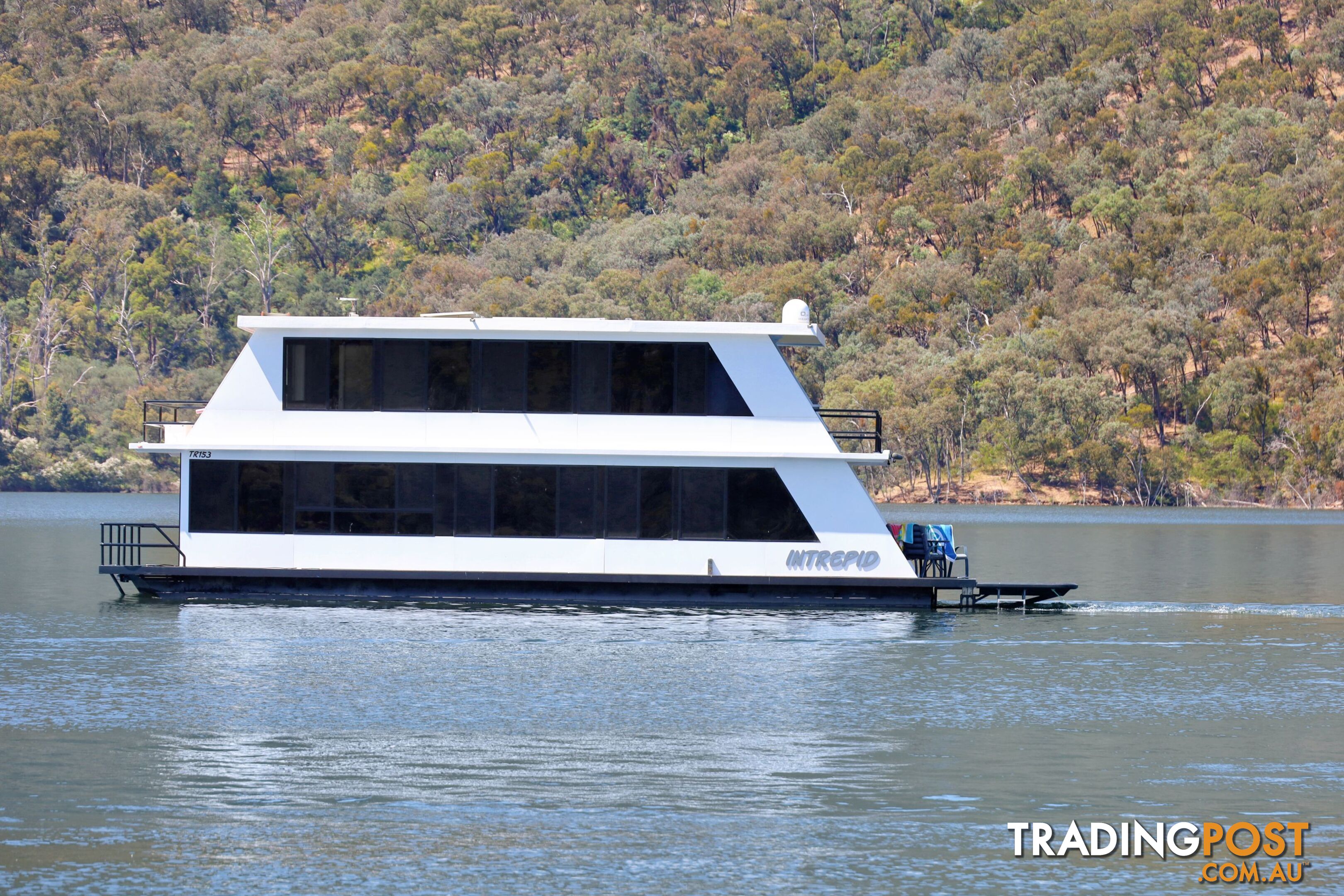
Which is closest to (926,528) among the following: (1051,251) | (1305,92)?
(1051,251)

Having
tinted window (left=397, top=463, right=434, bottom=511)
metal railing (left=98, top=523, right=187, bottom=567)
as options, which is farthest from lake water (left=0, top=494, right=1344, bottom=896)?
tinted window (left=397, top=463, right=434, bottom=511)

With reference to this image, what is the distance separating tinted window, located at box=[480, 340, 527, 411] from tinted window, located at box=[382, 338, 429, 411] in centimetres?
97

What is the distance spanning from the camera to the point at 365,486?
1062 inches

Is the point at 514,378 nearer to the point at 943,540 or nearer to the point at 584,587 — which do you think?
the point at 584,587

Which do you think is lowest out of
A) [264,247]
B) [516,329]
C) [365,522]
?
[365,522]

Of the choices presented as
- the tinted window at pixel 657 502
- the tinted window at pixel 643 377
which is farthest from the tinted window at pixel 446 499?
the tinted window at pixel 657 502

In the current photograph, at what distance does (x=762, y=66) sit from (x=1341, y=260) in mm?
69159

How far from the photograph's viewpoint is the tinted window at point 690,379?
26922 mm

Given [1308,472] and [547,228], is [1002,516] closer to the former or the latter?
[1308,472]

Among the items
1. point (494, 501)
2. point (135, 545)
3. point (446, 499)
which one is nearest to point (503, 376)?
point (494, 501)

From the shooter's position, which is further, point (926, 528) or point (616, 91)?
point (616, 91)

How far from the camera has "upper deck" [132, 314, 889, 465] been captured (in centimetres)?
2677

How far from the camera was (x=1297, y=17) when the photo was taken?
464ft

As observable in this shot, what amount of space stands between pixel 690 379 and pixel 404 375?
181 inches
